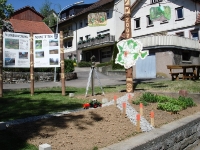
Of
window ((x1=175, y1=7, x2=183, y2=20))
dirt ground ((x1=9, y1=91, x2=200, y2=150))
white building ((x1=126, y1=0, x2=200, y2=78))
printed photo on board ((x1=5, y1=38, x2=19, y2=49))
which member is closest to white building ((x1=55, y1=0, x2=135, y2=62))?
white building ((x1=126, y1=0, x2=200, y2=78))

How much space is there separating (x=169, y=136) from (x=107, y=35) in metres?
33.1

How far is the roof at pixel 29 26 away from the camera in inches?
1604

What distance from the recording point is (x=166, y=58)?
67.5 ft

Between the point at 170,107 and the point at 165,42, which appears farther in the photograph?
the point at 165,42

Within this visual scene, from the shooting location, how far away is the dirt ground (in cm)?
414

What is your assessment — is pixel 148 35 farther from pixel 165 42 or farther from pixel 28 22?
pixel 28 22

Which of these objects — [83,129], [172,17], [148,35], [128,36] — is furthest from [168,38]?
[83,129]

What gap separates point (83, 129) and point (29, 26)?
133ft

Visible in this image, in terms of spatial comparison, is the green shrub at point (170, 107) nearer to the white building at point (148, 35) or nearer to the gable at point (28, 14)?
the white building at point (148, 35)

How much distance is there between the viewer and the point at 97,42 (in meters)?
39.1

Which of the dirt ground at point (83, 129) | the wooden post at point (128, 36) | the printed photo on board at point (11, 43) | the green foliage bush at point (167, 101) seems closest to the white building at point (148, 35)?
the wooden post at point (128, 36)

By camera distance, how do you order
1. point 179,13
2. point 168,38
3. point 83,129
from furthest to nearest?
point 179,13, point 168,38, point 83,129

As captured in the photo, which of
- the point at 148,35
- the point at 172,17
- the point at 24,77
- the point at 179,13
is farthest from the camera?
the point at 172,17

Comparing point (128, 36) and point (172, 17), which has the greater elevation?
point (172, 17)
